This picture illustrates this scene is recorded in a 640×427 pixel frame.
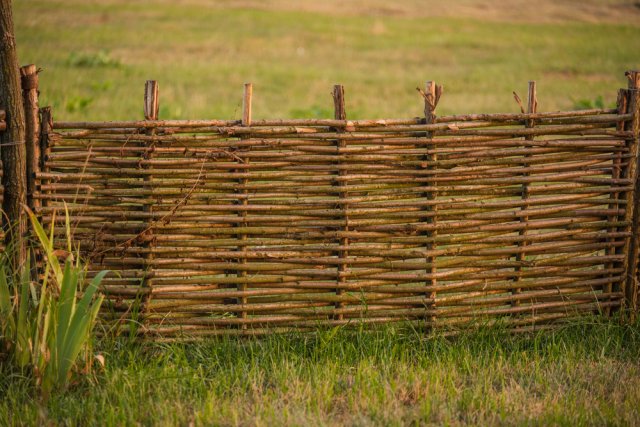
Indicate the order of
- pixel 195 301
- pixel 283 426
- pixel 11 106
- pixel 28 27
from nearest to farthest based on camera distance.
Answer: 1. pixel 283 426
2. pixel 11 106
3. pixel 195 301
4. pixel 28 27

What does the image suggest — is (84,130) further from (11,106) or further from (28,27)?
(28,27)

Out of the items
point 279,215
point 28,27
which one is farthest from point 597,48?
point 279,215

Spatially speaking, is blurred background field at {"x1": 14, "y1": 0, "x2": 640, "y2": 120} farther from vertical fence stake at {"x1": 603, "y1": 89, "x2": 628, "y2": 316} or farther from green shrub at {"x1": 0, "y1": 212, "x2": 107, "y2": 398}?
green shrub at {"x1": 0, "y1": 212, "x2": 107, "y2": 398}

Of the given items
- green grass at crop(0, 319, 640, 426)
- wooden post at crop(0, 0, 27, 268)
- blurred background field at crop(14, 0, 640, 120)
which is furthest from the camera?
blurred background field at crop(14, 0, 640, 120)

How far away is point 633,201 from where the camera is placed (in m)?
4.99

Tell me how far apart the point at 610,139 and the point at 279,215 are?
7.37 feet

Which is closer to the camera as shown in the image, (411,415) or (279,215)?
(411,415)

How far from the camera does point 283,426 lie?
3.60 metres

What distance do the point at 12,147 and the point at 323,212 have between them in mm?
1826

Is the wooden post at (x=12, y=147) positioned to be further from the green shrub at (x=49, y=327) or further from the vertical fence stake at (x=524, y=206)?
the vertical fence stake at (x=524, y=206)

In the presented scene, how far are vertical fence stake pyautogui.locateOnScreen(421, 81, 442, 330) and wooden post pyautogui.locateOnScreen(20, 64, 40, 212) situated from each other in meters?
2.31

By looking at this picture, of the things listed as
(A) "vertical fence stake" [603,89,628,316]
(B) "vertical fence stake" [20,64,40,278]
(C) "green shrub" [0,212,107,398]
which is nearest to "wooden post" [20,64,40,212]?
(B) "vertical fence stake" [20,64,40,278]

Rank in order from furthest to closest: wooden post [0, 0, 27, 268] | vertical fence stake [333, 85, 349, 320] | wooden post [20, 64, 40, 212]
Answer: vertical fence stake [333, 85, 349, 320]
wooden post [20, 64, 40, 212]
wooden post [0, 0, 27, 268]

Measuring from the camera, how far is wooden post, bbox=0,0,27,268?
4.14 metres
